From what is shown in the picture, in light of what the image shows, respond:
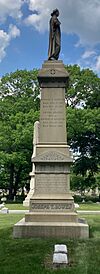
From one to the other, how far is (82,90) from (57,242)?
2826cm

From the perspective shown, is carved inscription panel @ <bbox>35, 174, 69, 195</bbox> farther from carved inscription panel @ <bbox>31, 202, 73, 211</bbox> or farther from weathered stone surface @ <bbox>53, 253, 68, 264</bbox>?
weathered stone surface @ <bbox>53, 253, 68, 264</bbox>

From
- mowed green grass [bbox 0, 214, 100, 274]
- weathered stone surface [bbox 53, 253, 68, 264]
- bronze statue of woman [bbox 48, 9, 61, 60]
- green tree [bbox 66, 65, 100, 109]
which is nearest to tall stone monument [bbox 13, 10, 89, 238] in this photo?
bronze statue of woman [bbox 48, 9, 61, 60]

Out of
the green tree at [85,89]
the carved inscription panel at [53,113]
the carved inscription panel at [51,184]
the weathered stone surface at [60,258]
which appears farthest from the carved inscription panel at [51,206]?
the green tree at [85,89]

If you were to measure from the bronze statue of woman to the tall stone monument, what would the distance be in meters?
0.29

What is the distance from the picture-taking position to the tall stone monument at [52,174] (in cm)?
829

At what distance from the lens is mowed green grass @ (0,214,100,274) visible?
588 cm

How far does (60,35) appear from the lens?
416 inches

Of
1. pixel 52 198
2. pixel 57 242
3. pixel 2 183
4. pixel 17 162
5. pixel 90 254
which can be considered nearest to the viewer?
pixel 90 254

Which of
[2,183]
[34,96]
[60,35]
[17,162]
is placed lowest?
[2,183]

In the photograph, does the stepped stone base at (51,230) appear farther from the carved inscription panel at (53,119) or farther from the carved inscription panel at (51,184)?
the carved inscription panel at (53,119)

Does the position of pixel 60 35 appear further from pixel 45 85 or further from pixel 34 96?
pixel 34 96

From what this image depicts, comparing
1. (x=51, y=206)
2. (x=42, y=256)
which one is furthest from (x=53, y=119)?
(x=42, y=256)

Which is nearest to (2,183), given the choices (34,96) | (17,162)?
(17,162)

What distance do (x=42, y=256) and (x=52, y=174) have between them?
277 cm
